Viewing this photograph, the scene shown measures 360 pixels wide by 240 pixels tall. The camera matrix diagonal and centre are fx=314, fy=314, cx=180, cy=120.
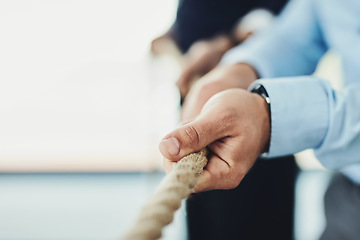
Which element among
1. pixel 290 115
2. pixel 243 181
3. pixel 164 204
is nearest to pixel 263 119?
pixel 290 115

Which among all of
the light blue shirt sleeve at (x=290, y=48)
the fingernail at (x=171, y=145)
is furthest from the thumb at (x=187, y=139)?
the light blue shirt sleeve at (x=290, y=48)

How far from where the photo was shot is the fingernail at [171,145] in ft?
0.79

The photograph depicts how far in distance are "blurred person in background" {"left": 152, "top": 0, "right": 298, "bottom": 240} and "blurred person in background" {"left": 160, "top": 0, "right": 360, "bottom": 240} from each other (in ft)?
0.52

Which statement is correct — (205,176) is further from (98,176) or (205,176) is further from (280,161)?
(98,176)

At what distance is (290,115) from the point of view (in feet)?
1.00

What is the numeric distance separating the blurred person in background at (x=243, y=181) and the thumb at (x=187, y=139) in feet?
1.09

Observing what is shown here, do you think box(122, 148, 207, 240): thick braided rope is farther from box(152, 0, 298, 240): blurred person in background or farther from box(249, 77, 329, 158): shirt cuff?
box(152, 0, 298, 240): blurred person in background

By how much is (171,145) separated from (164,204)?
0.08m

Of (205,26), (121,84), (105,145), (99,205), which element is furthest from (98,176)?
(205,26)

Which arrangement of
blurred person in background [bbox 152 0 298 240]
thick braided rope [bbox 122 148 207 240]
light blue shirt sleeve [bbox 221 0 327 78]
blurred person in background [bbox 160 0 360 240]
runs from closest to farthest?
1. thick braided rope [bbox 122 148 207 240]
2. blurred person in background [bbox 160 0 360 240]
3. light blue shirt sleeve [bbox 221 0 327 78]
4. blurred person in background [bbox 152 0 298 240]

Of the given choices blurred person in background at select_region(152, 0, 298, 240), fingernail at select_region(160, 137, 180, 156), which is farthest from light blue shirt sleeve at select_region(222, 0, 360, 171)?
blurred person in background at select_region(152, 0, 298, 240)

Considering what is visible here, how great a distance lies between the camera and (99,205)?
1.42 meters

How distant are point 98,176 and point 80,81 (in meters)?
0.54

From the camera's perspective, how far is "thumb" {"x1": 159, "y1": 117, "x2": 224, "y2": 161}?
0.79 ft
